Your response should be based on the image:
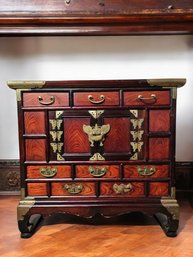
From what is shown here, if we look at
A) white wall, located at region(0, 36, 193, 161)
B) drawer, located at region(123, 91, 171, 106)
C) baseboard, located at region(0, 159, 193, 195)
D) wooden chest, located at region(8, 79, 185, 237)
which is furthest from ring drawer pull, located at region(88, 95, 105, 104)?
baseboard, located at region(0, 159, 193, 195)

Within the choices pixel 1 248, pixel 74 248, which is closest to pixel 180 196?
pixel 74 248

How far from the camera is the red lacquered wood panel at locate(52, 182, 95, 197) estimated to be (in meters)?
1.59

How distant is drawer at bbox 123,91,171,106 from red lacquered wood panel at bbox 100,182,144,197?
15.8 inches

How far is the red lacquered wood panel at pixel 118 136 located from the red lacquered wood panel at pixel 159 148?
12 cm

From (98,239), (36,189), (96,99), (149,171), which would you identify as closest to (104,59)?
(96,99)

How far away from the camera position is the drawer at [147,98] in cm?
152

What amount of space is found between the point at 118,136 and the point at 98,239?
20.2 inches

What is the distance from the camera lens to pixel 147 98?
152 cm

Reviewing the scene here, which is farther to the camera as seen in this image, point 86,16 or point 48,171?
point 86,16

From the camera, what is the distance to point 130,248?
1463 millimetres

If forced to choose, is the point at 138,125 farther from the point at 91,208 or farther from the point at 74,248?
the point at 74,248

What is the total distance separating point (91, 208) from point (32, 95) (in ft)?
2.06

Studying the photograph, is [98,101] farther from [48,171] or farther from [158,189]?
[158,189]

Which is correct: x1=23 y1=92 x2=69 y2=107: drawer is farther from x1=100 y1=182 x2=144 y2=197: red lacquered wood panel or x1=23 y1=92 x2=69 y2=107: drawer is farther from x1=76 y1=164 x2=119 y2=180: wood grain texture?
x1=100 y1=182 x2=144 y2=197: red lacquered wood panel
